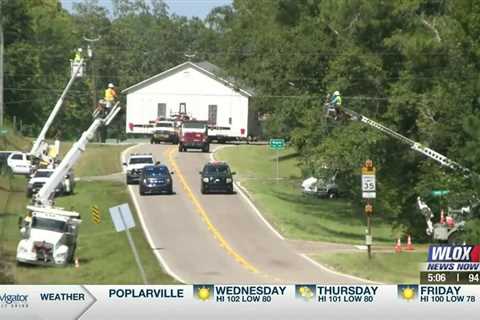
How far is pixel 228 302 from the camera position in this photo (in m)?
22.8

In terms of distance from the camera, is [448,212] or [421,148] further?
[421,148]

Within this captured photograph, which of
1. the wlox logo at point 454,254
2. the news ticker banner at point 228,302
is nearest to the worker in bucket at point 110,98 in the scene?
the news ticker banner at point 228,302

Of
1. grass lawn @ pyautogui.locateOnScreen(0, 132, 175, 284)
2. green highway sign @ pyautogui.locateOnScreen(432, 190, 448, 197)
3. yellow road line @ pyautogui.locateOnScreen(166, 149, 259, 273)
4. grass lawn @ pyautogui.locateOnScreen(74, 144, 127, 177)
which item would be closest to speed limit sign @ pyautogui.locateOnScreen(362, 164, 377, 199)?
green highway sign @ pyautogui.locateOnScreen(432, 190, 448, 197)

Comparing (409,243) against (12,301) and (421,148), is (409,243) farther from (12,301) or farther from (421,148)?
(12,301)

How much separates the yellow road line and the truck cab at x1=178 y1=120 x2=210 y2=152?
2.29 ft

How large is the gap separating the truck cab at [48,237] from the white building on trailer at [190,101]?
11379 mm

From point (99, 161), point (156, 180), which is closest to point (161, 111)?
point (99, 161)

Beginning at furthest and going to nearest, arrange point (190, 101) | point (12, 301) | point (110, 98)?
1. point (190, 101)
2. point (110, 98)
3. point (12, 301)

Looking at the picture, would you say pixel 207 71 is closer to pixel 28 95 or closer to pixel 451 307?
pixel 28 95

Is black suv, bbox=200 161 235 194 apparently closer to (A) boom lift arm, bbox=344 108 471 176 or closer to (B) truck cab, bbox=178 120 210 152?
(B) truck cab, bbox=178 120 210 152

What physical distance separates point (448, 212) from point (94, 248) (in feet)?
33.3

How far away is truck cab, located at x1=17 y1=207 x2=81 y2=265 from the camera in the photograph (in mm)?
27891

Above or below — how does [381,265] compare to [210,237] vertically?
above

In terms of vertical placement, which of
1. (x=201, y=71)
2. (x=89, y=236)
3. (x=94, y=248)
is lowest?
(x=94, y=248)
